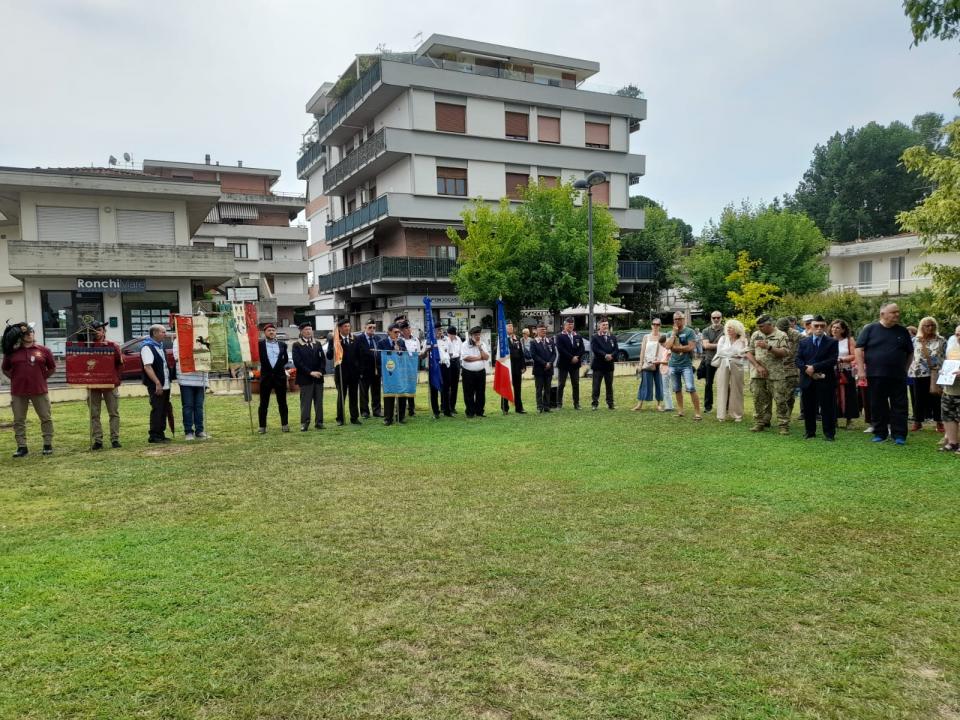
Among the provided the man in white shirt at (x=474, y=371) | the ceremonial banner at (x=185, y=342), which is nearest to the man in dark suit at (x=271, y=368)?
the ceremonial banner at (x=185, y=342)

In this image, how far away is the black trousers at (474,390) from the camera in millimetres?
13898

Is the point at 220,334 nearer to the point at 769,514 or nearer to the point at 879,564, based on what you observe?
the point at 769,514

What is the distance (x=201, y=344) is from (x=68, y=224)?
1876 centimetres

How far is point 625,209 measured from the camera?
134 ft

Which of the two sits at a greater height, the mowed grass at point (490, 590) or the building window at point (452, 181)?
the building window at point (452, 181)

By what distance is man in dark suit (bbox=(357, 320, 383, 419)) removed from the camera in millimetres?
13624

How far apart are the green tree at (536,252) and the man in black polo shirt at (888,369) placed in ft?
74.0

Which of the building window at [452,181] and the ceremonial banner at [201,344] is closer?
the ceremonial banner at [201,344]

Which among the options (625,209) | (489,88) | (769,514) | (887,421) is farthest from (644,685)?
(625,209)

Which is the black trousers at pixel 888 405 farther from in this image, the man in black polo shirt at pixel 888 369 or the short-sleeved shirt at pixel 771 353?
the short-sleeved shirt at pixel 771 353

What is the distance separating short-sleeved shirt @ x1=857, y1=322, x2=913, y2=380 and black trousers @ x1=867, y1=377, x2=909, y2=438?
11 cm

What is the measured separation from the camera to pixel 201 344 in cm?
1200

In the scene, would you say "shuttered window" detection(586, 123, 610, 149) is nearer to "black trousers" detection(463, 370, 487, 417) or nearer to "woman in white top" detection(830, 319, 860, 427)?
"black trousers" detection(463, 370, 487, 417)

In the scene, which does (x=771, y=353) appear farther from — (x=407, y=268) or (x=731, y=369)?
(x=407, y=268)
